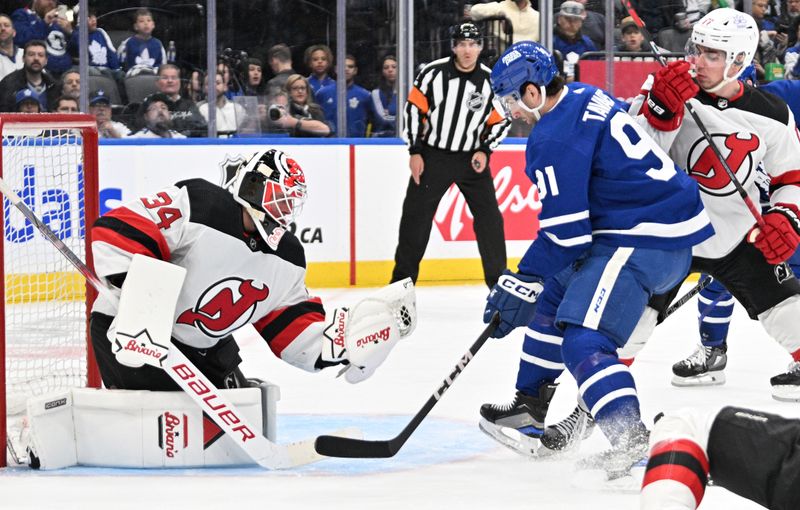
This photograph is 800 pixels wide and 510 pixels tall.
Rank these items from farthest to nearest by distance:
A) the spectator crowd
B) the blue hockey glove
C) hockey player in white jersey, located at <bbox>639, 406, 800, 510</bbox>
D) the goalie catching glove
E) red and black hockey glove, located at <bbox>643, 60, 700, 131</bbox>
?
1. the spectator crowd
2. red and black hockey glove, located at <bbox>643, 60, 700, 131</bbox>
3. the goalie catching glove
4. the blue hockey glove
5. hockey player in white jersey, located at <bbox>639, 406, 800, 510</bbox>

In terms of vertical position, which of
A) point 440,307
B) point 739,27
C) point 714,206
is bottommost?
point 440,307

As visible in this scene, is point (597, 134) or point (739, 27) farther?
point (739, 27)

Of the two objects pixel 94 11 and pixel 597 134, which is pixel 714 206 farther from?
pixel 94 11

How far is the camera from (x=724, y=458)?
1.38m

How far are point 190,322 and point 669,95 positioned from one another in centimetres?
130

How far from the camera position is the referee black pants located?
5893mm

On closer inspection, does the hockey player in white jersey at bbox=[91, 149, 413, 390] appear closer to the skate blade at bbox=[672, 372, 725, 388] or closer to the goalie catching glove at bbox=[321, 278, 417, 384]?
the goalie catching glove at bbox=[321, 278, 417, 384]

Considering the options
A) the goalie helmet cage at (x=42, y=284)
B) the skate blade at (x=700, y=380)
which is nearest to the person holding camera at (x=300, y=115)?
the goalie helmet cage at (x=42, y=284)

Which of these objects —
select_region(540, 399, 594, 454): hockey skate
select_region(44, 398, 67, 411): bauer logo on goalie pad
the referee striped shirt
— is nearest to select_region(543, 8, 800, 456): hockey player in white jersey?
select_region(540, 399, 594, 454): hockey skate

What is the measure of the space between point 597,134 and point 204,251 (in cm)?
90

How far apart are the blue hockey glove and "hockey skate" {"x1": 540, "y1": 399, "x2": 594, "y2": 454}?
0.92 ft

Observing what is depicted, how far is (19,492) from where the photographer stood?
2795 mm

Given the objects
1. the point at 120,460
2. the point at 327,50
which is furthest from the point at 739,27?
the point at 327,50

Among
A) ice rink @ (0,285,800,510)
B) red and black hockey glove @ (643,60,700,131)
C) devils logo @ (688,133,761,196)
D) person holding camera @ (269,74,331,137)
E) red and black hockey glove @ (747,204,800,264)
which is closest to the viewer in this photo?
ice rink @ (0,285,800,510)
